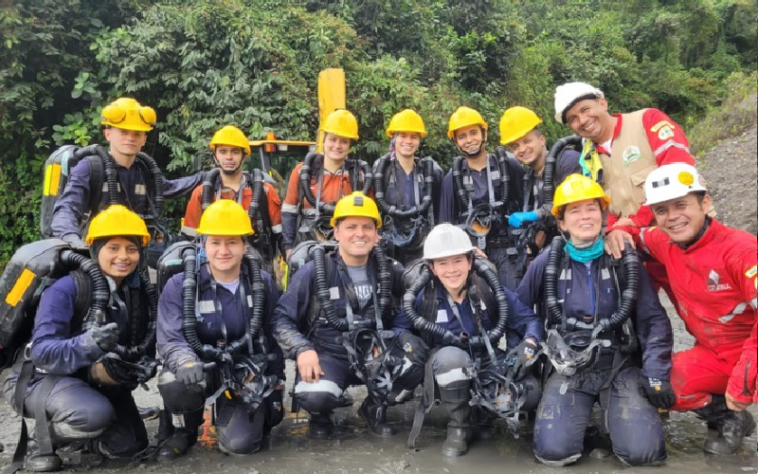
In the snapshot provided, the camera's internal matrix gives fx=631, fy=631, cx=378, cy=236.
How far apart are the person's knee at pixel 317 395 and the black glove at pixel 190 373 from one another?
0.73 meters

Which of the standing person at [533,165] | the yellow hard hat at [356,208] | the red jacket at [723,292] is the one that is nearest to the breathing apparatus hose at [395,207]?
the standing person at [533,165]

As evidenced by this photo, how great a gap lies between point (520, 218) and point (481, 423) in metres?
1.67

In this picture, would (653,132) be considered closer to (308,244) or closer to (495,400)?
(495,400)

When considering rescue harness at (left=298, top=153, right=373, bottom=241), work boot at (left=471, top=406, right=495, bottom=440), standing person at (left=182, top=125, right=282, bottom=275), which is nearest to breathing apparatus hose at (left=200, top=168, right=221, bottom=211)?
standing person at (left=182, top=125, right=282, bottom=275)

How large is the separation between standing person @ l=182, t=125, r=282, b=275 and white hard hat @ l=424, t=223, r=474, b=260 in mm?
→ 1920

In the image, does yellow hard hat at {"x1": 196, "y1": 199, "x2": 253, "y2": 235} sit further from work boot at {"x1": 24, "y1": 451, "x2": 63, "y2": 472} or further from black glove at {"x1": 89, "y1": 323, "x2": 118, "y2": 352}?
work boot at {"x1": 24, "y1": 451, "x2": 63, "y2": 472}

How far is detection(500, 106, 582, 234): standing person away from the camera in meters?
5.04

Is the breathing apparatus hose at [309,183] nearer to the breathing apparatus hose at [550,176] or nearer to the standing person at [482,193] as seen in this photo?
the standing person at [482,193]

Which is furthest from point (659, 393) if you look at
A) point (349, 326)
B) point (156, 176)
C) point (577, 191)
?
point (156, 176)

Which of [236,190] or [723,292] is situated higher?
[236,190]

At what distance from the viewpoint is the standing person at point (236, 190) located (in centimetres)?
552

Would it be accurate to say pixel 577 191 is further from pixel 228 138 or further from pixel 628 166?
pixel 228 138

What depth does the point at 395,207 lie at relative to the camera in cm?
550

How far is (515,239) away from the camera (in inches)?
208
